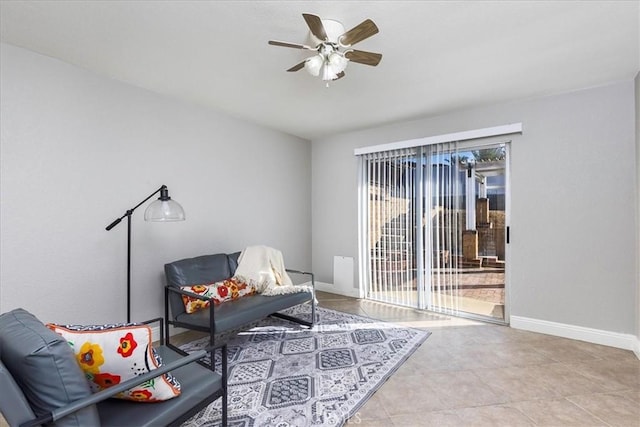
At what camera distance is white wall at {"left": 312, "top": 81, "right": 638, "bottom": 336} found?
113 inches

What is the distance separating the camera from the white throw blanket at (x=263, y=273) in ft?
10.9

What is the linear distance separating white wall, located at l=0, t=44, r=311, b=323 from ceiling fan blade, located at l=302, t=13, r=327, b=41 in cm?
214

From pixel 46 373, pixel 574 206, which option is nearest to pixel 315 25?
pixel 46 373

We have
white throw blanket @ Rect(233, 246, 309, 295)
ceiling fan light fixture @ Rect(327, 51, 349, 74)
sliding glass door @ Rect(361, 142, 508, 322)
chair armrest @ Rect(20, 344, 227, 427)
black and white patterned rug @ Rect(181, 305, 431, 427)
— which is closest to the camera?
chair armrest @ Rect(20, 344, 227, 427)

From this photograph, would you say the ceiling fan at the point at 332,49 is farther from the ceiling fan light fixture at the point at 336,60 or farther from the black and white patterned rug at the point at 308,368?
the black and white patterned rug at the point at 308,368

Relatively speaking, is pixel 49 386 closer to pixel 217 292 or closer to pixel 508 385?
pixel 217 292

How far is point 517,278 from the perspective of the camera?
3.39 meters

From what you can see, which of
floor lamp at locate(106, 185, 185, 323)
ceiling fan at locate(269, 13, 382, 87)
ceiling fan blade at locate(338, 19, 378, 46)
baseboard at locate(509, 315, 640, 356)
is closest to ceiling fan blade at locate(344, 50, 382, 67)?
ceiling fan at locate(269, 13, 382, 87)

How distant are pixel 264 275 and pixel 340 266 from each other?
5.43 feet

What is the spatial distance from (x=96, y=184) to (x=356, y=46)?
8.34 feet

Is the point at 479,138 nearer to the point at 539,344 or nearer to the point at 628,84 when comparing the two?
the point at 628,84

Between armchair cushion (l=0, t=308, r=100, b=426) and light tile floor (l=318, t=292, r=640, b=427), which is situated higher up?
armchair cushion (l=0, t=308, r=100, b=426)

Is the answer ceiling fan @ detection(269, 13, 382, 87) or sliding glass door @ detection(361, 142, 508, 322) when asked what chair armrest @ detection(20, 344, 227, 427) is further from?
sliding glass door @ detection(361, 142, 508, 322)

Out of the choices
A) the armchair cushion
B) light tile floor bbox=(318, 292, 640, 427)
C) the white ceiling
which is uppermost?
the white ceiling
